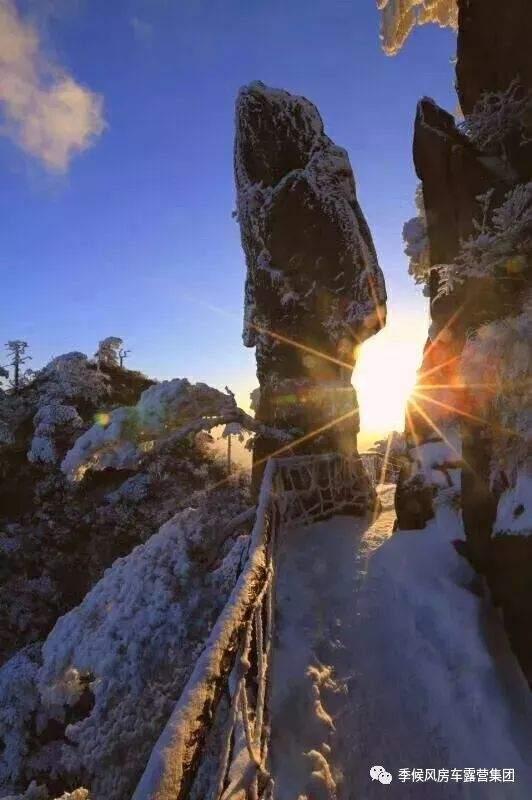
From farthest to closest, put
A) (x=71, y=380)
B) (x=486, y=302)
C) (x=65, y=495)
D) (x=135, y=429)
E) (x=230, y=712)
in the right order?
(x=71, y=380), (x=65, y=495), (x=135, y=429), (x=486, y=302), (x=230, y=712)

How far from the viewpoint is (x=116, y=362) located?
26484 millimetres

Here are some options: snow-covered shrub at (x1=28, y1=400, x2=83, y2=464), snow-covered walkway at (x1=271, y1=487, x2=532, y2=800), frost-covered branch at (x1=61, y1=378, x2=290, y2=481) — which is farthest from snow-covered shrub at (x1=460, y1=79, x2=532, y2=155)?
snow-covered shrub at (x1=28, y1=400, x2=83, y2=464)

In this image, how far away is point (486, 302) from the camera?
6402 millimetres

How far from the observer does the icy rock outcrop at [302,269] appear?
11766mm

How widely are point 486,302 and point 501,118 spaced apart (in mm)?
3450

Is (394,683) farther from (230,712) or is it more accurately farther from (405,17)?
(405,17)

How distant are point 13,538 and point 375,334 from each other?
16998 mm

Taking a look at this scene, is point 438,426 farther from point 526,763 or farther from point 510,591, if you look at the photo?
point 526,763

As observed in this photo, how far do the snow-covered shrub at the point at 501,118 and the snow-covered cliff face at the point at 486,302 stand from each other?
2 cm

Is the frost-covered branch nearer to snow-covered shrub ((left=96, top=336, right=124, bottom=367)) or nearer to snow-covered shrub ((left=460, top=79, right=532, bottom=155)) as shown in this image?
snow-covered shrub ((left=460, top=79, right=532, bottom=155))

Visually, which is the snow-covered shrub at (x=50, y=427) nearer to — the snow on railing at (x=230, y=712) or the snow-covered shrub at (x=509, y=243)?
the snow on railing at (x=230, y=712)

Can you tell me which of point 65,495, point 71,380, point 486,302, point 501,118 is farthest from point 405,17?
point 65,495

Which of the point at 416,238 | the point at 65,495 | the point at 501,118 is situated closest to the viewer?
the point at 501,118

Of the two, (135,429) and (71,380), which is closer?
(135,429)
